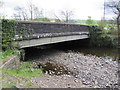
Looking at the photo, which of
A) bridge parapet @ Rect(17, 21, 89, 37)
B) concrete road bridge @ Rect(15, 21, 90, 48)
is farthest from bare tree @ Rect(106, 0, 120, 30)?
concrete road bridge @ Rect(15, 21, 90, 48)

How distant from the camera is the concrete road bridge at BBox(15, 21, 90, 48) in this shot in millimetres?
7961

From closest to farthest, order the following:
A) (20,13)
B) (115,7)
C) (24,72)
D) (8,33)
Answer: (24,72)
(8,33)
(115,7)
(20,13)

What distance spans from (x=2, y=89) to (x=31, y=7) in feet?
73.5

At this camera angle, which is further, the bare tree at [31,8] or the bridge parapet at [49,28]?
the bare tree at [31,8]

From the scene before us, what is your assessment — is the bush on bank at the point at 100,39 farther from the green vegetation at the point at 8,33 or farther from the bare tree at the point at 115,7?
the green vegetation at the point at 8,33

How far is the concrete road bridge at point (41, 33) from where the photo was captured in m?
7.96

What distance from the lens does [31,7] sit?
2334cm

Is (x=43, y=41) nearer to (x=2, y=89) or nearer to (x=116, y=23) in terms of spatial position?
(x=2, y=89)

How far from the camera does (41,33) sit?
31.6ft

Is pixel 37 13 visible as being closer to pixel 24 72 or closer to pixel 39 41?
pixel 39 41

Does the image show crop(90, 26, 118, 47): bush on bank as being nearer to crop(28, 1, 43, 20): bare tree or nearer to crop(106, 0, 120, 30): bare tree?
crop(106, 0, 120, 30): bare tree

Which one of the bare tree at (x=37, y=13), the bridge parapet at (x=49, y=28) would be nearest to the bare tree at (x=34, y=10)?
the bare tree at (x=37, y=13)

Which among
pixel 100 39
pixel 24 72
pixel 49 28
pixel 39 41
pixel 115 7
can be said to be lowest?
pixel 24 72

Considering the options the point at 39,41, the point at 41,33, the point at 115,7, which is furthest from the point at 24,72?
the point at 115,7
